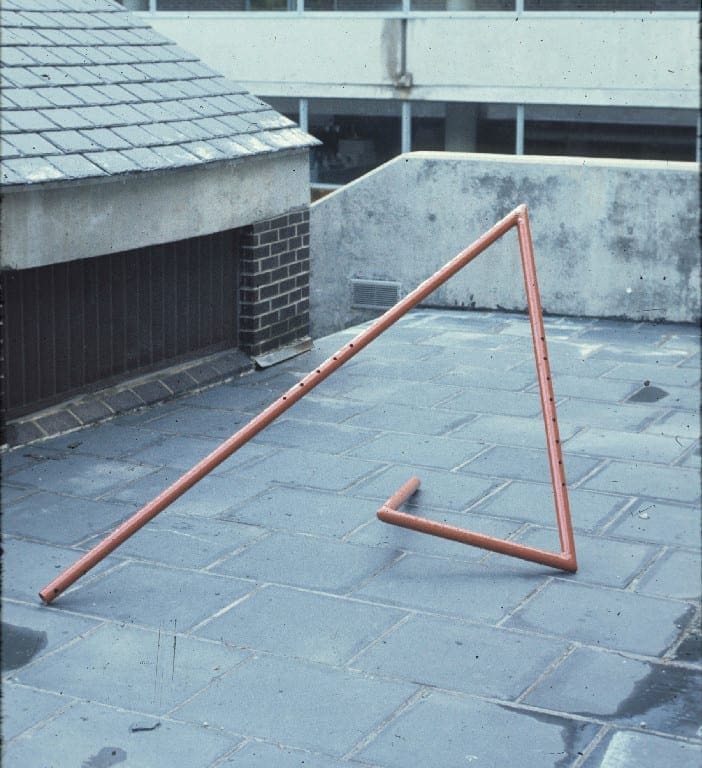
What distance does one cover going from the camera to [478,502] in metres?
7.63

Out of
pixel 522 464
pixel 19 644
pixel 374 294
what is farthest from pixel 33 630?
pixel 374 294

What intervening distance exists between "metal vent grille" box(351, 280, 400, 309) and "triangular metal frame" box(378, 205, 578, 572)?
22.2ft

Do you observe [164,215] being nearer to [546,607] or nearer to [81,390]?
[81,390]

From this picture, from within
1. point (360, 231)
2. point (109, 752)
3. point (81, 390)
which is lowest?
point (109, 752)

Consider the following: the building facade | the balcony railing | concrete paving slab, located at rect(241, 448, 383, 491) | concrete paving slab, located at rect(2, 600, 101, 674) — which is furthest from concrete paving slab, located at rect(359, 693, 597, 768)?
the balcony railing

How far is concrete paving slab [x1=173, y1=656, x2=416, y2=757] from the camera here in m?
4.93

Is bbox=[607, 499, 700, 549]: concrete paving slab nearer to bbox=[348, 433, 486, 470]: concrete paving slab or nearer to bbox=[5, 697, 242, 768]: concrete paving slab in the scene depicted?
bbox=[348, 433, 486, 470]: concrete paving slab

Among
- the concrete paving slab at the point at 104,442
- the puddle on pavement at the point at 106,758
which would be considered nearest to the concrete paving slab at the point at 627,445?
the concrete paving slab at the point at 104,442

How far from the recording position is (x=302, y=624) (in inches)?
234

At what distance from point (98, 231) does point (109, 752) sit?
480 centimetres

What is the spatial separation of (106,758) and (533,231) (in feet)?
29.7

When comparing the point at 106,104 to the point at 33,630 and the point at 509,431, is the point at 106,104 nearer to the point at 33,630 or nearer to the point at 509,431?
the point at 509,431

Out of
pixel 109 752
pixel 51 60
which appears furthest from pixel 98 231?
pixel 109 752

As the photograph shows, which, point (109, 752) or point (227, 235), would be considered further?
point (227, 235)
